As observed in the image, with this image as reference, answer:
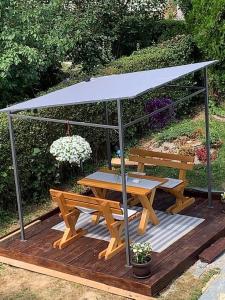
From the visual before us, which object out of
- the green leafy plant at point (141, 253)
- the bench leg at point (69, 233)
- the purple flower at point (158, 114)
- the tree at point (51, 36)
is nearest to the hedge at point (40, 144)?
the purple flower at point (158, 114)

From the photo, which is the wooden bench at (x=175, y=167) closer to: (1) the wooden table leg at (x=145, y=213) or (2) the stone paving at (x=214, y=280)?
(1) the wooden table leg at (x=145, y=213)

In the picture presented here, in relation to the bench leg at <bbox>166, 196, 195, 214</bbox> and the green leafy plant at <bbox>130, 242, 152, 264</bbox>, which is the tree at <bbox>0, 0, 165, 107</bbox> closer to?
the bench leg at <bbox>166, 196, 195, 214</bbox>

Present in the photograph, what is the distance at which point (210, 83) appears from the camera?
1435cm

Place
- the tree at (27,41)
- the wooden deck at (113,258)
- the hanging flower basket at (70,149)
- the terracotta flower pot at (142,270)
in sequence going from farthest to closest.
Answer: the tree at (27,41) → the hanging flower basket at (70,149) → the wooden deck at (113,258) → the terracotta flower pot at (142,270)

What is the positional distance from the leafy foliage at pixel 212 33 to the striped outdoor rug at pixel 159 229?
18.6 ft

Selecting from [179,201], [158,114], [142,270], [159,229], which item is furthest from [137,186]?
[158,114]

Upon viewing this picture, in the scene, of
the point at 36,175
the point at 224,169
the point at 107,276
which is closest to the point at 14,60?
the point at 36,175

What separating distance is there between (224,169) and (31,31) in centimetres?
437

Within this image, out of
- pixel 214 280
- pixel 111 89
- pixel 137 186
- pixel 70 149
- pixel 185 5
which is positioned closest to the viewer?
pixel 214 280

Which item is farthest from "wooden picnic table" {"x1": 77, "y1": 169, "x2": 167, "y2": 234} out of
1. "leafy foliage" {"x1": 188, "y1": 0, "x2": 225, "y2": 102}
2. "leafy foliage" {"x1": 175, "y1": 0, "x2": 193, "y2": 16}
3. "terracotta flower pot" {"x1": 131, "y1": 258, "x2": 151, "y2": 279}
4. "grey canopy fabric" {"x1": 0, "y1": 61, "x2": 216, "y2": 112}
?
"leafy foliage" {"x1": 175, "y1": 0, "x2": 193, "y2": 16}

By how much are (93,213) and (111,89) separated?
64.1 inches

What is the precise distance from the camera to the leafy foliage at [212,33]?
13484 mm

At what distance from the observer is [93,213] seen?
8.12 metres

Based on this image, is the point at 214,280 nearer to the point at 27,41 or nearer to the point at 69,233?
the point at 69,233
